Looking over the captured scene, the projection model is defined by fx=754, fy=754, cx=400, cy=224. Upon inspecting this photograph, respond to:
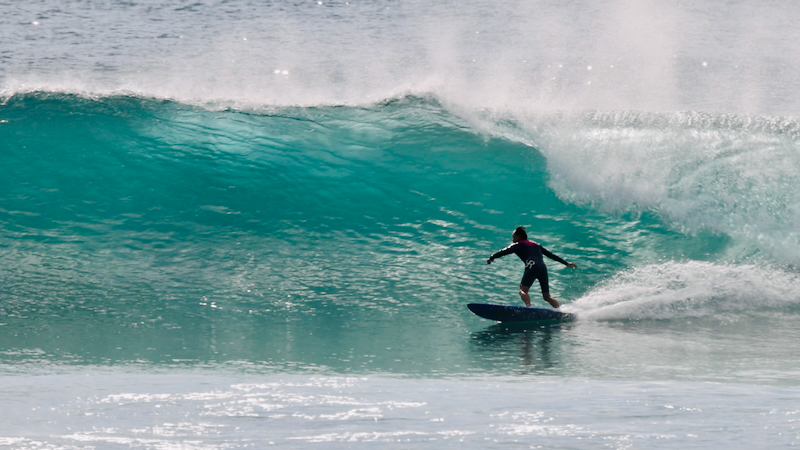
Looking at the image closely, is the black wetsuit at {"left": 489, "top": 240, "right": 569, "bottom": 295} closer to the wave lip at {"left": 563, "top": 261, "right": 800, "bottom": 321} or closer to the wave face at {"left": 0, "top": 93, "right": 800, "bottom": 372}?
the wave lip at {"left": 563, "top": 261, "right": 800, "bottom": 321}

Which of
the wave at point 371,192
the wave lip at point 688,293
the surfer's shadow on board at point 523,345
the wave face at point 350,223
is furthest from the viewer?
the wave at point 371,192

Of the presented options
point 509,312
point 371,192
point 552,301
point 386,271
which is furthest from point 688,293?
point 371,192

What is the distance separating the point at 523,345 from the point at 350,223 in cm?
371

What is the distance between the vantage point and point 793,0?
109 feet

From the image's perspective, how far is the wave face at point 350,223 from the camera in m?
6.66

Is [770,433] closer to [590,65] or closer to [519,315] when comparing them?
[519,315]

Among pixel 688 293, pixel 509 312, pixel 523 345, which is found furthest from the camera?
pixel 688 293

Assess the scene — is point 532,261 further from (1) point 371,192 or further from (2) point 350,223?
(1) point 371,192

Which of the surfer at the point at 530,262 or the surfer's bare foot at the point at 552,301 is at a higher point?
the surfer at the point at 530,262

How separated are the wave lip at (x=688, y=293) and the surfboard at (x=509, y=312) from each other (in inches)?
16.4

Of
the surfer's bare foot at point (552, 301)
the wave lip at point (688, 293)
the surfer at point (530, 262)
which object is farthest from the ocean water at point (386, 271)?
the surfer at point (530, 262)

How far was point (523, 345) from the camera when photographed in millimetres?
6000

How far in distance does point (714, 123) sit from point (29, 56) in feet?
71.4

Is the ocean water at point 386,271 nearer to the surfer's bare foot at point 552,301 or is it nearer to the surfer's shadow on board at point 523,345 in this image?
the surfer's shadow on board at point 523,345
